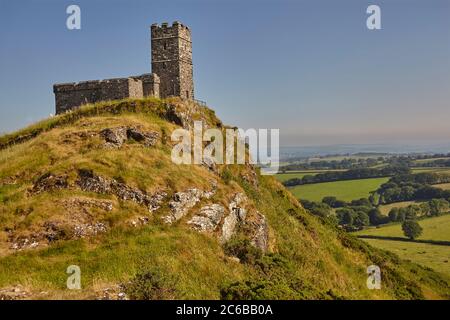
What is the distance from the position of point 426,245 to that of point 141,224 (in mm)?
88720

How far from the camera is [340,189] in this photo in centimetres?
17188

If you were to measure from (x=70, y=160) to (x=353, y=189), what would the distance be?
526ft

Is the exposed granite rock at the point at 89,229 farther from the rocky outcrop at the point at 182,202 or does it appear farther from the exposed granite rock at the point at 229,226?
the exposed granite rock at the point at 229,226

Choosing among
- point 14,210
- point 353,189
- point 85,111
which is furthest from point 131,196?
point 353,189

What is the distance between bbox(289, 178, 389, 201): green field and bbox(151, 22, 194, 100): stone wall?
122480 mm

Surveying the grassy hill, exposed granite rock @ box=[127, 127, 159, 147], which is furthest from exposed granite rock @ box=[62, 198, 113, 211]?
exposed granite rock @ box=[127, 127, 159, 147]

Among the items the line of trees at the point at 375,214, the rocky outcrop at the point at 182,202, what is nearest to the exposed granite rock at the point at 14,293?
the rocky outcrop at the point at 182,202

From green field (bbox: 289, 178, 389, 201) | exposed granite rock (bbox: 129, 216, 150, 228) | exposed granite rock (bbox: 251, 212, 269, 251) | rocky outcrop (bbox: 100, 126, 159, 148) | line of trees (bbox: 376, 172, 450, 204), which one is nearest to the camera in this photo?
exposed granite rock (bbox: 129, 216, 150, 228)

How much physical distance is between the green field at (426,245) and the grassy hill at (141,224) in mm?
47025

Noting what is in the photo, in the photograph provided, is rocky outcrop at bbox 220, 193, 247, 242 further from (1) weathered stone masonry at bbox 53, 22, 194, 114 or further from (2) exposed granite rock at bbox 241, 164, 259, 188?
(1) weathered stone masonry at bbox 53, 22, 194, 114

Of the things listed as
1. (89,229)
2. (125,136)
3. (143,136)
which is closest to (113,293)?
(89,229)

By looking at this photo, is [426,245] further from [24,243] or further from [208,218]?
[24,243]

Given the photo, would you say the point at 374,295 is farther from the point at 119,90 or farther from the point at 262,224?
the point at 119,90

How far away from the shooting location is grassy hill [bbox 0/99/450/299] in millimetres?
18203
